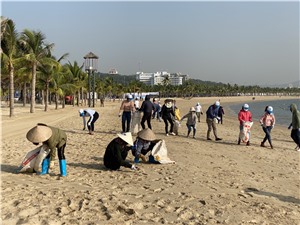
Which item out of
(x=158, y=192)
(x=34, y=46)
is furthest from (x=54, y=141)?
(x=34, y=46)

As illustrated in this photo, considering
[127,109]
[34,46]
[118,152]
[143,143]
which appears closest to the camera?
[118,152]

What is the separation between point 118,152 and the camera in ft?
23.3

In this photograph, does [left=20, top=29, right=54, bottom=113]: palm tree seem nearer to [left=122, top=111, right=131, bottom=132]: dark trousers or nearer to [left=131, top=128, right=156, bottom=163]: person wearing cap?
[left=122, top=111, right=131, bottom=132]: dark trousers

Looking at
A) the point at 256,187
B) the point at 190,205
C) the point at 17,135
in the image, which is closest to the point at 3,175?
the point at 190,205

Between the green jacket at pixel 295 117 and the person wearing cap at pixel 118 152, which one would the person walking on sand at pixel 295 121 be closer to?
the green jacket at pixel 295 117

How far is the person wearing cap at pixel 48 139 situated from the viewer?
6.25 meters

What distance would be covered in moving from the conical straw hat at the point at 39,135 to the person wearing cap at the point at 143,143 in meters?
2.21

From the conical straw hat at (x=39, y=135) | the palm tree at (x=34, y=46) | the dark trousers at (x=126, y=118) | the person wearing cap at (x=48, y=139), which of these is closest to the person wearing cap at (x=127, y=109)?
the dark trousers at (x=126, y=118)

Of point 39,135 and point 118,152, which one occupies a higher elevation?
point 39,135

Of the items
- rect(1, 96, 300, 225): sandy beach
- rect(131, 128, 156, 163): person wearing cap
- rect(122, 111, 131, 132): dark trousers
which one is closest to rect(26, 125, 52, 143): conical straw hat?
rect(1, 96, 300, 225): sandy beach

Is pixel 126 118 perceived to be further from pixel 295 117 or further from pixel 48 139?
pixel 48 139

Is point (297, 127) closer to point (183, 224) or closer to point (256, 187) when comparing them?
point (256, 187)

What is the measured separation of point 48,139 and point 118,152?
1.53 m

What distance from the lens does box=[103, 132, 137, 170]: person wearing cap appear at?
7137 mm
